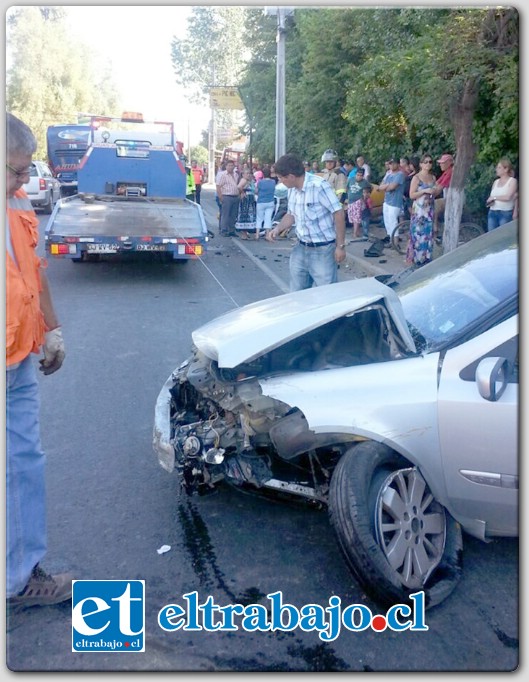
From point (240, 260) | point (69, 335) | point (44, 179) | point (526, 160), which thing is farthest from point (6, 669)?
point (44, 179)

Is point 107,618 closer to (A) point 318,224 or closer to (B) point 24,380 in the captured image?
(B) point 24,380

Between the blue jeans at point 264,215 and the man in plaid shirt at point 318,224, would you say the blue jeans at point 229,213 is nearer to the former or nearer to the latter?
the blue jeans at point 264,215

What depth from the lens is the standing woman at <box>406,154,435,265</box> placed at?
1054 cm

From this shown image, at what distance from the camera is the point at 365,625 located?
9.57 feet

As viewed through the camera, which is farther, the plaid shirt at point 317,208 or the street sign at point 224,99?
the street sign at point 224,99

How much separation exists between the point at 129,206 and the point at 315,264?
6546mm

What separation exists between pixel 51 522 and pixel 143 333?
412cm

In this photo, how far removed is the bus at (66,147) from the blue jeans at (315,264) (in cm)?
2478

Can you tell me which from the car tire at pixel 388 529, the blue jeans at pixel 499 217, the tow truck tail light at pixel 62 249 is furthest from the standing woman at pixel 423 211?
the car tire at pixel 388 529

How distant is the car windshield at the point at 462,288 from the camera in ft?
11.3

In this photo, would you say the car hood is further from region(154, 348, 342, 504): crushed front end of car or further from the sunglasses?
the sunglasses

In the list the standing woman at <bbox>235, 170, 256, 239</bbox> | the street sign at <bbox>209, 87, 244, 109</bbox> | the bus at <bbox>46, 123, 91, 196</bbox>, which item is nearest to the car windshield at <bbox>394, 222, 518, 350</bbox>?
the standing woman at <bbox>235, 170, 256, 239</bbox>

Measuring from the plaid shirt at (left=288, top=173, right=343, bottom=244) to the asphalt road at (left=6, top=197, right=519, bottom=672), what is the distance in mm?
1894

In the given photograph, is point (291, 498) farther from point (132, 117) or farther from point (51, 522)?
point (132, 117)
